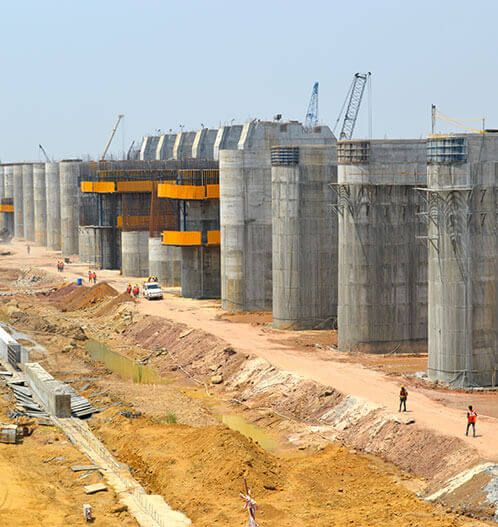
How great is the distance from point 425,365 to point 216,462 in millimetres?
19114

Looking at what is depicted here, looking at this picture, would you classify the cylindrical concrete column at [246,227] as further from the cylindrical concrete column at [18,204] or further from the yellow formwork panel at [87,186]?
the cylindrical concrete column at [18,204]

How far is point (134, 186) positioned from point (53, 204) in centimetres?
4237

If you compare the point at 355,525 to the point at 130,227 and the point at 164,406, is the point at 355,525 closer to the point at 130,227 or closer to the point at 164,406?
the point at 164,406

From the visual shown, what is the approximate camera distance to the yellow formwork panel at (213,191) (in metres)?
81.2

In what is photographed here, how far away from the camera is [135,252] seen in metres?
99.9

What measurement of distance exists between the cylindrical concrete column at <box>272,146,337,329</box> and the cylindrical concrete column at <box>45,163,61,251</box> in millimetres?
78216

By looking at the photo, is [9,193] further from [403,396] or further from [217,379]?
[403,396]

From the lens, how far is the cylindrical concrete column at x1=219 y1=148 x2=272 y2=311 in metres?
73.4

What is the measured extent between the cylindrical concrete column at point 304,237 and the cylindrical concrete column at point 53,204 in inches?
3079

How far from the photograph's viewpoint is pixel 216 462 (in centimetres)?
3891

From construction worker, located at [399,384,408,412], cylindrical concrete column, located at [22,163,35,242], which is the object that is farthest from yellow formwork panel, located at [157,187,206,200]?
cylindrical concrete column, located at [22,163,35,242]

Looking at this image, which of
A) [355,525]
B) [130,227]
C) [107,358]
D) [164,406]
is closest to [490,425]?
[355,525]

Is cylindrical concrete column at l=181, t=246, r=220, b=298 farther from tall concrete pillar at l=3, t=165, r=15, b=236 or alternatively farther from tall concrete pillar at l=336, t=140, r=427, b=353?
tall concrete pillar at l=3, t=165, r=15, b=236

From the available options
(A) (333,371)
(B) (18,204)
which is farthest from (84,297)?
(B) (18,204)
